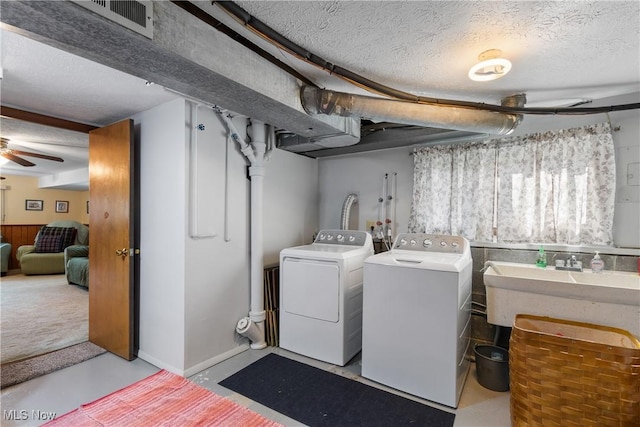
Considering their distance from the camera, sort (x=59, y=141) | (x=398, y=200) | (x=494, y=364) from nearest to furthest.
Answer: (x=494, y=364) → (x=398, y=200) → (x=59, y=141)

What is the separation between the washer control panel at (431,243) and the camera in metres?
2.76

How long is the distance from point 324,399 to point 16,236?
871 cm

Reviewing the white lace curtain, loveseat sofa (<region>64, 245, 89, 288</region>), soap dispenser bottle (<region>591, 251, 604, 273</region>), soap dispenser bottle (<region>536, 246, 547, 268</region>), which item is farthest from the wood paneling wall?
soap dispenser bottle (<region>591, 251, 604, 273</region>)

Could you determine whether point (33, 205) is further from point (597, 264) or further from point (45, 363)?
point (597, 264)

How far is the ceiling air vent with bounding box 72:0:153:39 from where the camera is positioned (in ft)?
3.71

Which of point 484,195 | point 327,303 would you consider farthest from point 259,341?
point 484,195

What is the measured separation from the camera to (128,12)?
1.21 meters

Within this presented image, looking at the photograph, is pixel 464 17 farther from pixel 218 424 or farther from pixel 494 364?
pixel 218 424

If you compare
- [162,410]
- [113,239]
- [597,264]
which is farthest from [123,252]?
[597,264]

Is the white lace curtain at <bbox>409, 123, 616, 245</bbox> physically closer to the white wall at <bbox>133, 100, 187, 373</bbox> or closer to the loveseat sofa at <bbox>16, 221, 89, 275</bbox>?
the white wall at <bbox>133, 100, 187, 373</bbox>

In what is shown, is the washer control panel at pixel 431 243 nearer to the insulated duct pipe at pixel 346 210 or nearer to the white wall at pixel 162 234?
the insulated duct pipe at pixel 346 210

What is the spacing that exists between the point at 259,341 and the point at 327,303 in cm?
90

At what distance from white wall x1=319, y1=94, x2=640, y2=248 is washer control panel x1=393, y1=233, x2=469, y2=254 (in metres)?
0.41

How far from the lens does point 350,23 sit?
4.99ft
